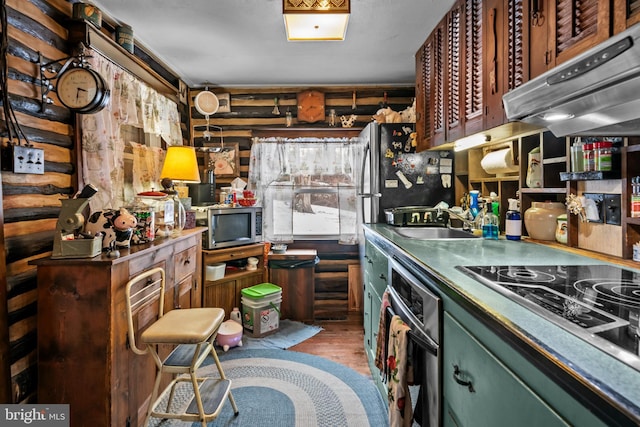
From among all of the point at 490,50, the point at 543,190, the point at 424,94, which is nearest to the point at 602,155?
the point at 543,190

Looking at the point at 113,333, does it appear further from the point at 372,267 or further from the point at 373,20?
the point at 373,20

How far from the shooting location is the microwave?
3125 mm

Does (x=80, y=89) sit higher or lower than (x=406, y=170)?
higher

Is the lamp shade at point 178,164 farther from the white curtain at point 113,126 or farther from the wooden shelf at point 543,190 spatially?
the wooden shelf at point 543,190

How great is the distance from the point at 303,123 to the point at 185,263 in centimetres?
209

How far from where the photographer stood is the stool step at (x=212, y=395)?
6.41 feet

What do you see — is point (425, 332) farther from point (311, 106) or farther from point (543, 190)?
point (311, 106)

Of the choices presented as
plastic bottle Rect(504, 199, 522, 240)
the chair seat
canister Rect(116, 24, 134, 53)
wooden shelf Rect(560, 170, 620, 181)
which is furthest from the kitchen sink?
canister Rect(116, 24, 134, 53)

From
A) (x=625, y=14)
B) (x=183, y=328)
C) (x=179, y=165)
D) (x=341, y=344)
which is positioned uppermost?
(x=625, y=14)

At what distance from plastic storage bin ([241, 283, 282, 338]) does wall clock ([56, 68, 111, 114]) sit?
1.97 m

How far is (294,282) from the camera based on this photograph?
3664 mm

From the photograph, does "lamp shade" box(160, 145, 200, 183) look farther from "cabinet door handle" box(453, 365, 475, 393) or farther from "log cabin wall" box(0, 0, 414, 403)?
"cabinet door handle" box(453, 365, 475, 393)

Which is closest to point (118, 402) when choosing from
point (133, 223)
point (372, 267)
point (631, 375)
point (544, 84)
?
point (133, 223)

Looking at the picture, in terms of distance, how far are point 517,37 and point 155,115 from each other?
2.64 metres
